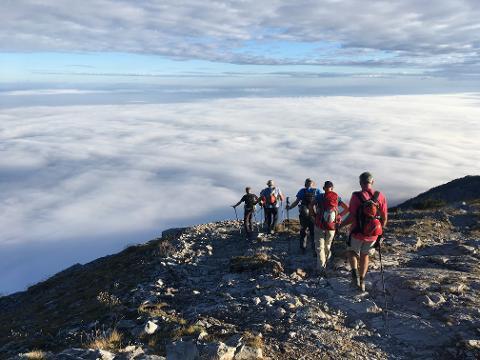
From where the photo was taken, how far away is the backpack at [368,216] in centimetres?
872

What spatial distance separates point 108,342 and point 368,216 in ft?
17.8

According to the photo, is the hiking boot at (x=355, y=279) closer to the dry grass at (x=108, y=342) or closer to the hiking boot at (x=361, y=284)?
the hiking boot at (x=361, y=284)

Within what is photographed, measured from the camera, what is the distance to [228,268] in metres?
12.5

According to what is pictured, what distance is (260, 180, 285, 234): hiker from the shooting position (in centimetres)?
1584

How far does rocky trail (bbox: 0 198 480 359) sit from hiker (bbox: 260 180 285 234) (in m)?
1.81

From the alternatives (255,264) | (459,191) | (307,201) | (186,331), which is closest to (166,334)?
(186,331)

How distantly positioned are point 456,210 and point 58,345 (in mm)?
17596

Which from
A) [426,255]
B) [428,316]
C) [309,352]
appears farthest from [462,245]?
[309,352]

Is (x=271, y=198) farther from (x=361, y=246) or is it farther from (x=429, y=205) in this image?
(x=429, y=205)

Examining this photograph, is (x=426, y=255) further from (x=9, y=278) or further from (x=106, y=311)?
(x=9, y=278)

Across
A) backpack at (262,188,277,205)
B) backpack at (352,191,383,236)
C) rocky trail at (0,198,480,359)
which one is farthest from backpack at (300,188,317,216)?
backpack at (352,191,383,236)

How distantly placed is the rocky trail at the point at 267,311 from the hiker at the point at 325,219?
495mm

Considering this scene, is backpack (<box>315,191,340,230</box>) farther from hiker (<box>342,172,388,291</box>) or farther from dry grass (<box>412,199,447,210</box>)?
dry grass (<box>412,199,447,210</box>)

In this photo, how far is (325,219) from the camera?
10.7 metres
